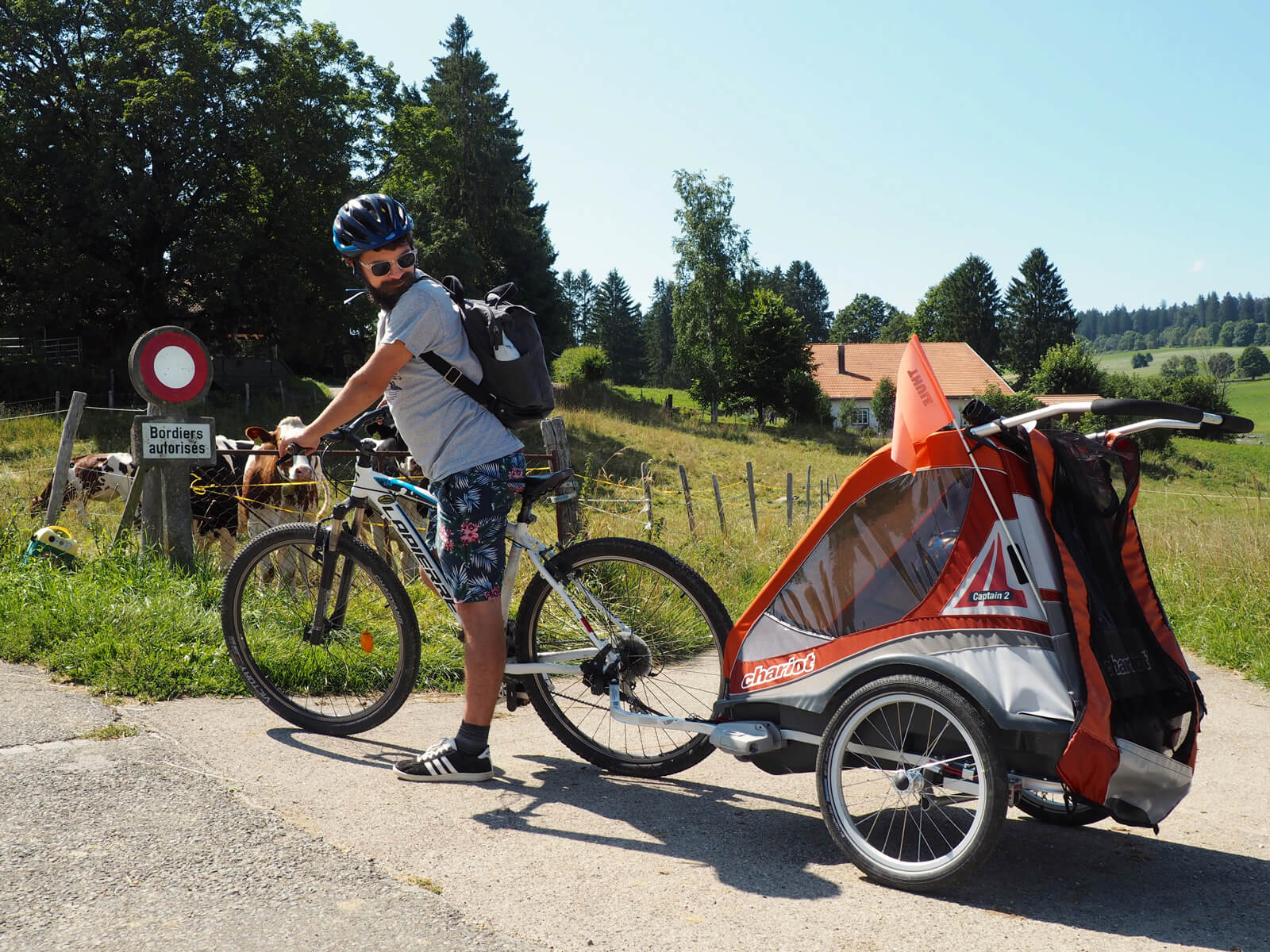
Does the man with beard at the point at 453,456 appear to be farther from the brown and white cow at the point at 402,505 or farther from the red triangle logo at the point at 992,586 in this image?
the red triangle logo at the point at 992,586

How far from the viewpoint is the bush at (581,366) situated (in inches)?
2194

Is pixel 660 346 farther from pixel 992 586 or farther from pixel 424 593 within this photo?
pixel 992 586

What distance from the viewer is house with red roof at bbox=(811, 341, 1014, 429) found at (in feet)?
269

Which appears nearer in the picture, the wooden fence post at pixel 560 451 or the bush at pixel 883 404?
the wooden fence post at pixel 560 451

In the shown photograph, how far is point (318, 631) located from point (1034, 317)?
10760 cm

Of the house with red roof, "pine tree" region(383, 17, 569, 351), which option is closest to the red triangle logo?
"pine tree" region(383, 17, 569, 351)

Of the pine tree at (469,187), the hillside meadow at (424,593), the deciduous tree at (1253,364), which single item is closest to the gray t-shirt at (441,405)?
the hillside meadow at (424,593)

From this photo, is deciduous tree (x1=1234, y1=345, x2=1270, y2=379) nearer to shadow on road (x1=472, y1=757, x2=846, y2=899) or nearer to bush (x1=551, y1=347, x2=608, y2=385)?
bush (x1=551, y1=347, x2=608, y2=385)

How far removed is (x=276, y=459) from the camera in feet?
28.7

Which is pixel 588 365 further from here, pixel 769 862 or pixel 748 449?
pixel 769 862

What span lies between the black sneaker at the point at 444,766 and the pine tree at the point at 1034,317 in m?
104

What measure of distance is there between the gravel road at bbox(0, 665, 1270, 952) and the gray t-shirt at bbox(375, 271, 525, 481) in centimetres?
→ 131

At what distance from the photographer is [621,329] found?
395 ft

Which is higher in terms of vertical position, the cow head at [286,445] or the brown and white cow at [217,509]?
the cow head at [286,445]
